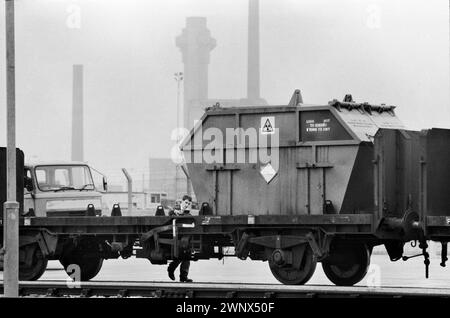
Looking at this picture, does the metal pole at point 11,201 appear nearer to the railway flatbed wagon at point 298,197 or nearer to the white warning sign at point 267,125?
the railway flatbed wagon at point 298,197

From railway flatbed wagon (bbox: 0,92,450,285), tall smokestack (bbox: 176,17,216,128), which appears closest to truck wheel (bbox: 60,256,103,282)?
railway flatbed wagon (bbox: 0,92,450,285)

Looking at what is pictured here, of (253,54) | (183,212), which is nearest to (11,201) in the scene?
(183,212)

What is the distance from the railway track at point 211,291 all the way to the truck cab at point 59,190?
4.75 metres

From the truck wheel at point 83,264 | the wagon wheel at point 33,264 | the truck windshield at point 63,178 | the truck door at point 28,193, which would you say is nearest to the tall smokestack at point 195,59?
the truck windshield at point 63,178

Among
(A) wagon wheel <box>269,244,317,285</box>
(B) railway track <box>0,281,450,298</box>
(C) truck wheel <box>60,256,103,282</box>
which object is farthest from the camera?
(C) truck wheel <box>60,256,103,282</box>

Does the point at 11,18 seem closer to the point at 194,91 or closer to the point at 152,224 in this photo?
the point at 152,224

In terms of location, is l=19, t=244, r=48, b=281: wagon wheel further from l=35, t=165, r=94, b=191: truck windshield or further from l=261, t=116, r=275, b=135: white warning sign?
l=261, t=116, r=275, b=135: white warning sign

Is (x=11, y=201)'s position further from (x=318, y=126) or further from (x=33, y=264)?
(x=318, y=126)

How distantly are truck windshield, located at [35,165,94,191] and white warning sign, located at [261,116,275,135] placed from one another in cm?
646

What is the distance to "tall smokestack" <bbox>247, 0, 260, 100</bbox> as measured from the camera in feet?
205

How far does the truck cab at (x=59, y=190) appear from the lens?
87.7 feet

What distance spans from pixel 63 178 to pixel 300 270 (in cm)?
821

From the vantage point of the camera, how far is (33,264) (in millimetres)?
24625
